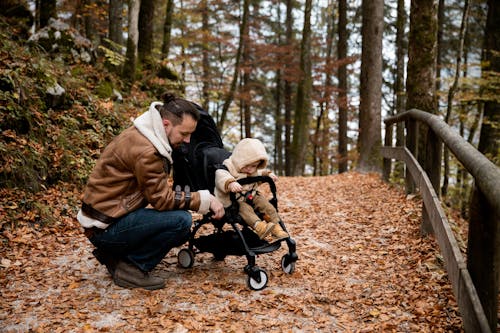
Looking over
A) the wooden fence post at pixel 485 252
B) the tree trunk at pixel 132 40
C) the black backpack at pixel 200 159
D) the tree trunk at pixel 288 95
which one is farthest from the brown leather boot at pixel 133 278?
the tree trunk at pixel 288 95

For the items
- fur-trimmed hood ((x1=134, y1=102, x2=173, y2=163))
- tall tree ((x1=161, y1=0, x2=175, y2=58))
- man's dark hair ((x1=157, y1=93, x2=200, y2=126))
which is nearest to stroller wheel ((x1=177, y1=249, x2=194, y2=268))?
fur-trimmed hood ((x1=134, y1=102, x2=173, y2=163))

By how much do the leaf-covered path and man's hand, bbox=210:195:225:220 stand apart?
0.73 m

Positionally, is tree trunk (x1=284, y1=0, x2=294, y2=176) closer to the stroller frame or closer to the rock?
the rock

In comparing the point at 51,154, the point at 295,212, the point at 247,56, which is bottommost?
the point at 295,212

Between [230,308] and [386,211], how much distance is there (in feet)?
12.8

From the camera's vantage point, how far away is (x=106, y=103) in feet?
29.6

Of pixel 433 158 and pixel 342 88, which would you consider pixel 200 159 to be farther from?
pixel 342 88

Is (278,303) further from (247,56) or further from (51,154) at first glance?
(247,56)

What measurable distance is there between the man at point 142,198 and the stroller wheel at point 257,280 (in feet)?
2.12

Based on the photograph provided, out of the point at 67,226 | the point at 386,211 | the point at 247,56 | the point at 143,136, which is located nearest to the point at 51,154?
the point at 67,226

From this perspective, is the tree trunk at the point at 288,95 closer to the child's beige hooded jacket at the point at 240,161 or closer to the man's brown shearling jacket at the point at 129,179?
the child's beige hooded jacket at the point at 240,161

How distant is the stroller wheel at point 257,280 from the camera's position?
3.96 meters

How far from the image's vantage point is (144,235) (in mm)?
3799

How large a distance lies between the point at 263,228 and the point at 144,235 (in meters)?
1.11
